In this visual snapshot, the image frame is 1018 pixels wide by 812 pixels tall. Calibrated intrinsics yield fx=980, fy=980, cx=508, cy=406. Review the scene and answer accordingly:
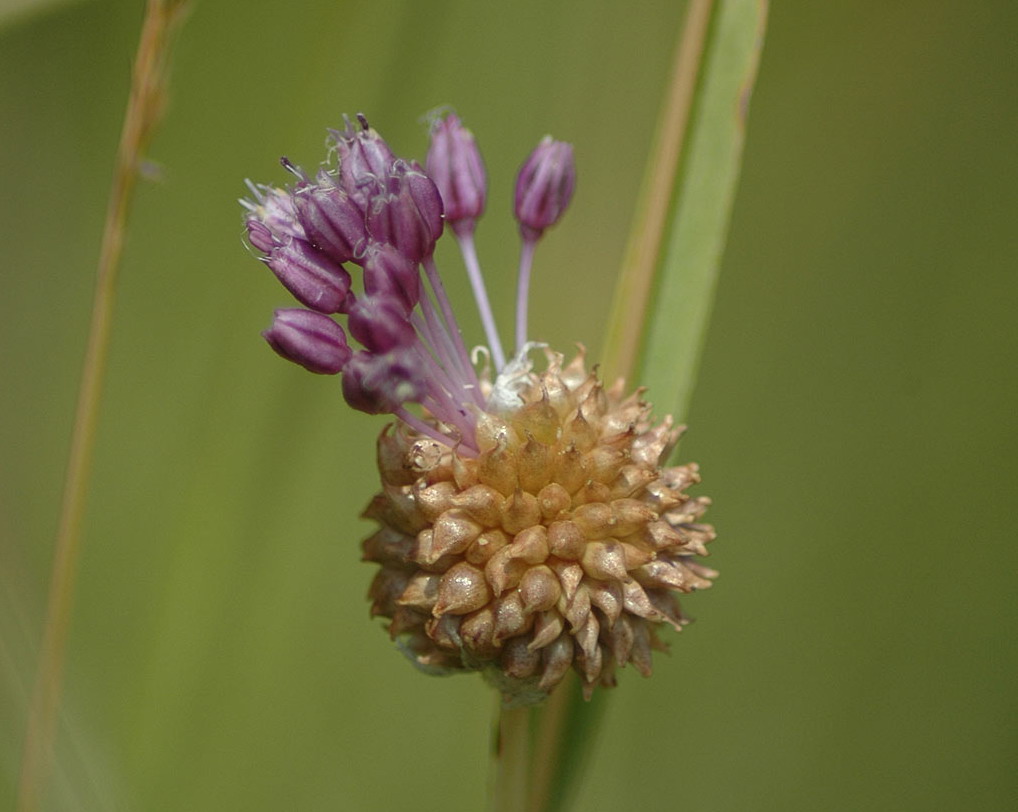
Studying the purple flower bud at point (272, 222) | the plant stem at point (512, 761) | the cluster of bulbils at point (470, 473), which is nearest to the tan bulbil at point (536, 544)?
the cluster of bulbils at point (470, 473)

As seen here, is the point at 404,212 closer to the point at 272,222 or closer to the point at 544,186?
the point at 272,222

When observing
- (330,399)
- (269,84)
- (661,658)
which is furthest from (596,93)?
(661,658)

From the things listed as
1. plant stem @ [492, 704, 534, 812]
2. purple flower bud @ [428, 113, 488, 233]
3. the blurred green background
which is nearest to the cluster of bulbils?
plant stem @ [492, 704, 534, 812]

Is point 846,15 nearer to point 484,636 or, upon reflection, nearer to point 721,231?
point 721,231

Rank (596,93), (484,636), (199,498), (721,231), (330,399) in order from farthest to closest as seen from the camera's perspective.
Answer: (596,93), (330,399), (199,498), (721,231), (484,636)

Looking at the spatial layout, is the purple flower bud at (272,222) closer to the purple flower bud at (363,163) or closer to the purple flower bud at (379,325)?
the purple flower bud at (363,163)

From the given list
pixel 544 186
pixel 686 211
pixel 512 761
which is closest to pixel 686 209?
pixel 686 211
